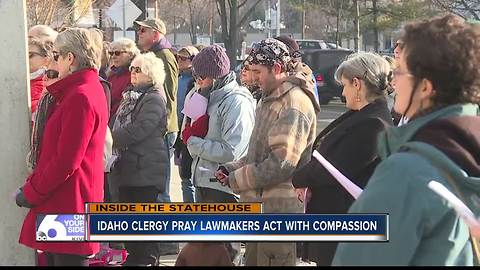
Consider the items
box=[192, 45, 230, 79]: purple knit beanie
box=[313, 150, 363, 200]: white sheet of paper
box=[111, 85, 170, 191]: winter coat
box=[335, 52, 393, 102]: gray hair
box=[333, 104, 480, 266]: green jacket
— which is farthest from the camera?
box=[111, 85, 170, 191]: winter coat

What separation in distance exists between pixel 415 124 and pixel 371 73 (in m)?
1.94

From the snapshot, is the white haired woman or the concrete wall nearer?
the concrete wall

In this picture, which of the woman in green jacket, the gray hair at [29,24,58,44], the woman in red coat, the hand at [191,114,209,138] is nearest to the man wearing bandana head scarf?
the hand at [191,114,209,138]

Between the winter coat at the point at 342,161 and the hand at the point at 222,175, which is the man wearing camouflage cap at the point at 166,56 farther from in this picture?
the winter coat at the point at 342,161

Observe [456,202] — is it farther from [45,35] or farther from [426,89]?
[45,35]

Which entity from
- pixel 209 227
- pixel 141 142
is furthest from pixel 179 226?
pixel 141 142

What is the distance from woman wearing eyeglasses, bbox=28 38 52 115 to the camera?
16.1 feet

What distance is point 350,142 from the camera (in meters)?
3.90

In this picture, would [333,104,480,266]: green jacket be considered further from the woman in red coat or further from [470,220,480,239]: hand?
the woman in red coat

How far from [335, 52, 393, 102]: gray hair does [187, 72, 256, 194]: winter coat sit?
1188 millimetres

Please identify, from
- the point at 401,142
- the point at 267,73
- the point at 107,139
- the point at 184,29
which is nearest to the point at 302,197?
the point at 267,73

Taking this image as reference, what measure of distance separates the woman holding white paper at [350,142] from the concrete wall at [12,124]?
1.64 metres

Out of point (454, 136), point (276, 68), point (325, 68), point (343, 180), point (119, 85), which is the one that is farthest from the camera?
point (325, 68)

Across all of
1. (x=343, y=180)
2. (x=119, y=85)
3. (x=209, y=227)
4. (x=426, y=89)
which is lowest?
(x=209, y=227)
